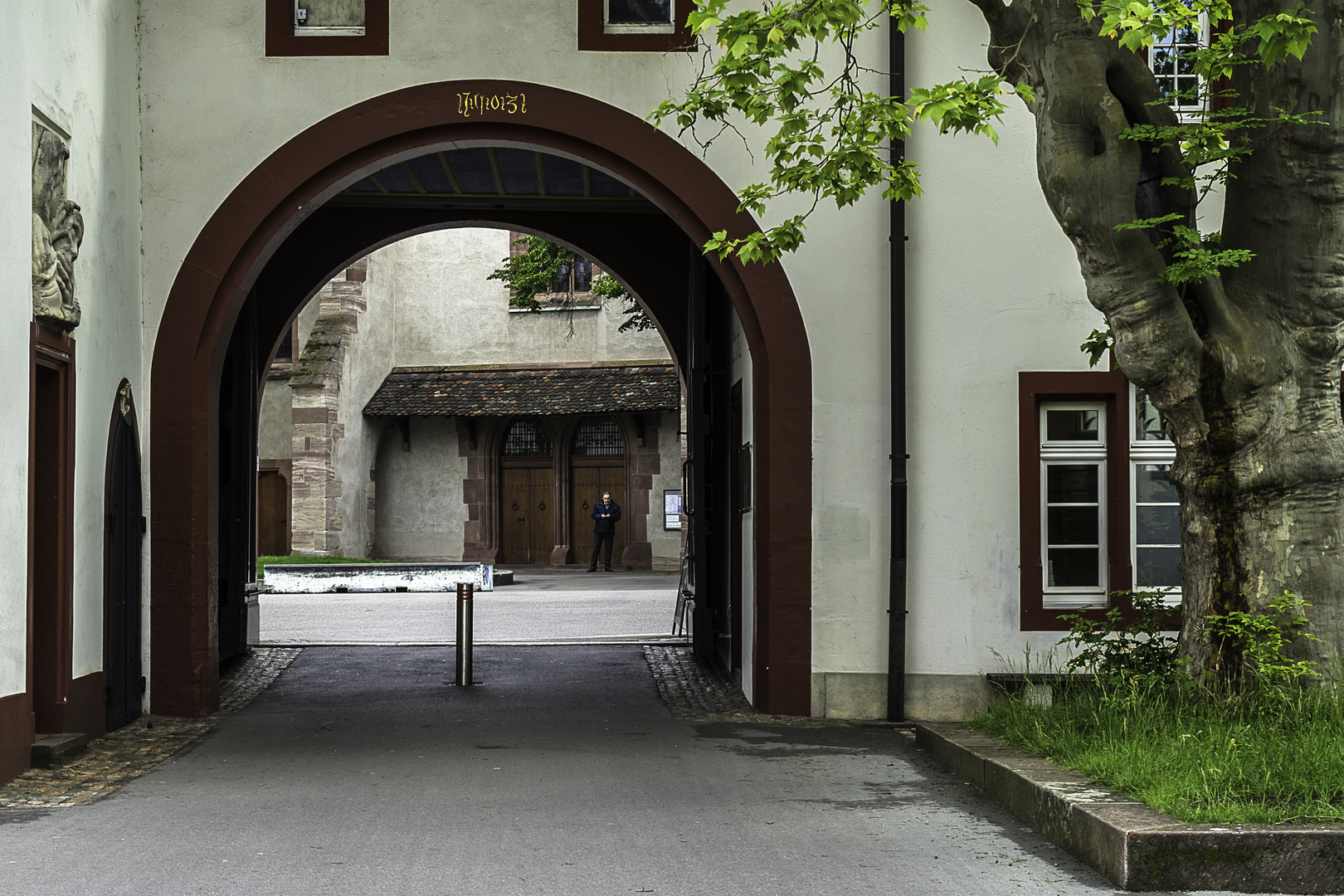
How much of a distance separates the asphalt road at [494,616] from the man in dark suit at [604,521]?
388 centimetres

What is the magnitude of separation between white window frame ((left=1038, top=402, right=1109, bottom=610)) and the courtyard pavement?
5.79 feet

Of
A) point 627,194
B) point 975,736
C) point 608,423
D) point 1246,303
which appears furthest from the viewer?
point 608,423

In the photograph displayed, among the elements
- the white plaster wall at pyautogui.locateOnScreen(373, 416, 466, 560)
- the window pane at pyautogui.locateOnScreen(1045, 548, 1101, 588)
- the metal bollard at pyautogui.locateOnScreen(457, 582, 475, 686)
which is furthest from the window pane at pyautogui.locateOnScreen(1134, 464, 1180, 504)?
the white plaster wall at pyautogui.locateOnScreen(373, 416, 466, 560)

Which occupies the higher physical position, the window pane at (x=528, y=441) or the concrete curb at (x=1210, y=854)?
the window pane at (x=528, y=441)

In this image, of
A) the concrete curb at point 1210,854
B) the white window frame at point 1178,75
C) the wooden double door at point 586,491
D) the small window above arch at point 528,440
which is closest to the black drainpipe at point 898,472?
the white window frame at point 1178,75

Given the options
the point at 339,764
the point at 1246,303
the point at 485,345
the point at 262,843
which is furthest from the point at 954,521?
the point at 485,345

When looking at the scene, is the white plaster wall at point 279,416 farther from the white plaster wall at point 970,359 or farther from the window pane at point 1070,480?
the window pane at point 1070,480

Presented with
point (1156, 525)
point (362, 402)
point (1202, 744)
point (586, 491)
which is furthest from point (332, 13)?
point (586, 491)

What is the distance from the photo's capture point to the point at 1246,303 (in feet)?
23.9

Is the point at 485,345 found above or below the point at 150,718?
above

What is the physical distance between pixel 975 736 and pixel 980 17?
529 centimetres

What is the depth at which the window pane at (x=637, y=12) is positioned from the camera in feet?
34.7

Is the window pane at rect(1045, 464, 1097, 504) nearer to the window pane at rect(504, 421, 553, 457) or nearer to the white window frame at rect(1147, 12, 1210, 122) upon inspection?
the white window frame at rect(1147, 12, 1210, 122)

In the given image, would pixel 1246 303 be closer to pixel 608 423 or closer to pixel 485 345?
pixel 608 423
